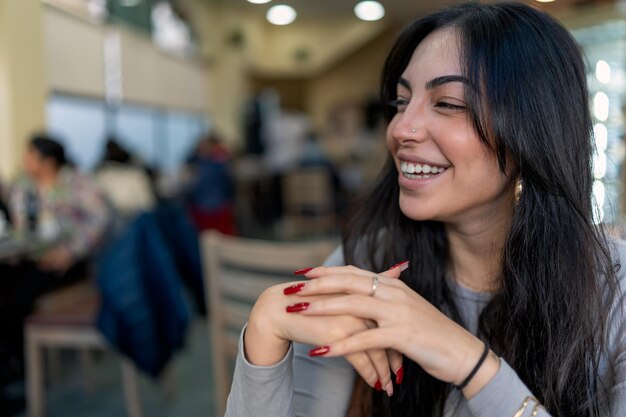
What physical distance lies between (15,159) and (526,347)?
3.95m

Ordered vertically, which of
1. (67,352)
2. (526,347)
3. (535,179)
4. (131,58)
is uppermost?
(131,58)

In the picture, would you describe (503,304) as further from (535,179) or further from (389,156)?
(389,156)

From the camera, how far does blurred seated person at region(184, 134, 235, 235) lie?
5.43 m

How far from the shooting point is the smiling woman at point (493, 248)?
0.69 meters

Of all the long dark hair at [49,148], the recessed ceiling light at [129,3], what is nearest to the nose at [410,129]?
the long dark hair at [49,148]

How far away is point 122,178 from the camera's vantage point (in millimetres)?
4406

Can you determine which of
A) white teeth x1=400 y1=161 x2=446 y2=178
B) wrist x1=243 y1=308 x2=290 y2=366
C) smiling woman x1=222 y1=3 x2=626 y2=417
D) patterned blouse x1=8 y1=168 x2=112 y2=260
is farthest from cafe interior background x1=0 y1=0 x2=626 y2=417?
patterned blouse x1=8 y1=168 x2=112 y2=260

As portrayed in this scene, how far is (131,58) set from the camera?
21.8 feet

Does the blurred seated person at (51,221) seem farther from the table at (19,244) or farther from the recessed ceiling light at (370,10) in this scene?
the recessed ceiling light at (370,10)

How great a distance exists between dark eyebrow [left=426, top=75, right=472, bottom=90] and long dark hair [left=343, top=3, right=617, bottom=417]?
0.01 meters

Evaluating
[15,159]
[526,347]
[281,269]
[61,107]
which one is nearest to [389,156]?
[526,347]

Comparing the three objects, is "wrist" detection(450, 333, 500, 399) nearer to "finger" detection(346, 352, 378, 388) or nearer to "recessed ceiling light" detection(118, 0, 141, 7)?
"finger" detection(346, 352, 378, 388)

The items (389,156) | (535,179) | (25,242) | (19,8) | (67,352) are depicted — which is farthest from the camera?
(19,8)

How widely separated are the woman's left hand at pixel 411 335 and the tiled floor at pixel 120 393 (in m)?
2.02
